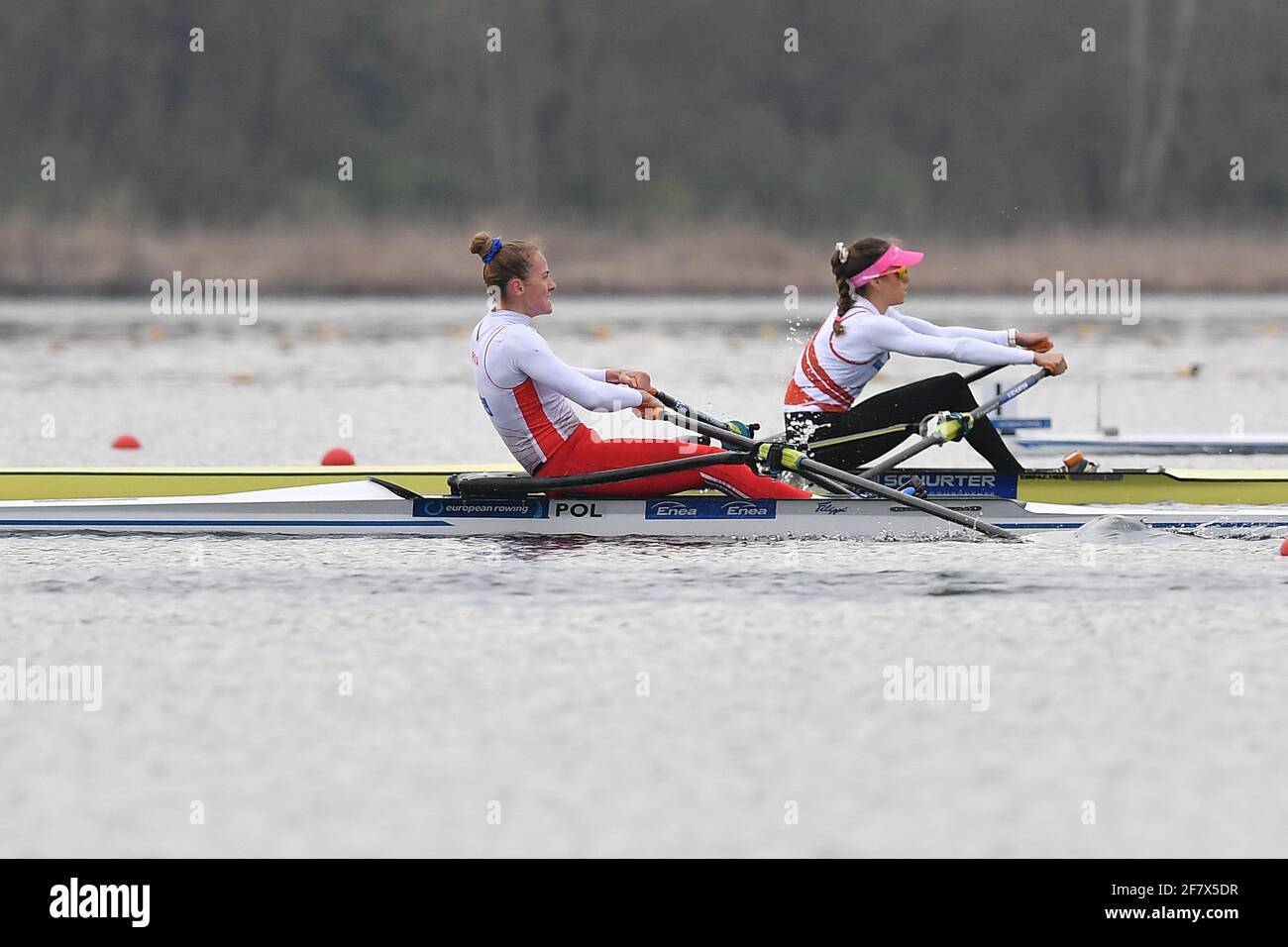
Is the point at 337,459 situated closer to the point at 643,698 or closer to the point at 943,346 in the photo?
the point at 943,346

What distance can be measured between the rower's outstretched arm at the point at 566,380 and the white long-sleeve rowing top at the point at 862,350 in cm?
139

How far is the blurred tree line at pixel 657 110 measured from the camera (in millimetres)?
42844

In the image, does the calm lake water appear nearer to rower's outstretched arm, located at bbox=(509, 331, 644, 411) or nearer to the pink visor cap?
rower's outstretched arm, located at bbox=(509, 331, 644, 411)

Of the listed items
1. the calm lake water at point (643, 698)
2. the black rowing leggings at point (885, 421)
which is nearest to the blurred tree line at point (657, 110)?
the black rowing leggings at point (885, 421)

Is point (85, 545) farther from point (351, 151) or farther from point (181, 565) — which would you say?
point (351, 151)

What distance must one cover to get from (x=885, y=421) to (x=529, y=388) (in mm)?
1741

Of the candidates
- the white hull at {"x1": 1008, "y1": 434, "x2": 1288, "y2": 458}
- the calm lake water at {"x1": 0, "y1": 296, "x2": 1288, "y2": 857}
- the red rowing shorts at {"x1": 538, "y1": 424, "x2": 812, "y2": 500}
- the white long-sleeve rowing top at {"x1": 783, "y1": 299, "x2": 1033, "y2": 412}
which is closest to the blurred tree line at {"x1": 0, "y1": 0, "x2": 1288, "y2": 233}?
the white hull at {"x1": 1008, "y1": 434, "x2": 1288, "y2": 458}

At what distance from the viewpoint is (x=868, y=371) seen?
34.2 ft

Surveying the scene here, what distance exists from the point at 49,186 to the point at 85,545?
3415cm

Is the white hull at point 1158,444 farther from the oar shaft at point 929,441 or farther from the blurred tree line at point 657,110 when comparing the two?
the blurred tree line at point 657,110

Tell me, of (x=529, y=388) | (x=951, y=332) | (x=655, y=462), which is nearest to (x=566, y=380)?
(x=529, y=388)

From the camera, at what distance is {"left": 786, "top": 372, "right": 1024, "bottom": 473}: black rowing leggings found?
33.7 feet

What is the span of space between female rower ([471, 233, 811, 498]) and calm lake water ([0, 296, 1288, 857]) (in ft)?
0.63

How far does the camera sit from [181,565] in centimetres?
928
